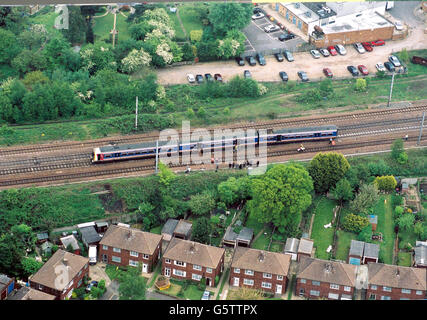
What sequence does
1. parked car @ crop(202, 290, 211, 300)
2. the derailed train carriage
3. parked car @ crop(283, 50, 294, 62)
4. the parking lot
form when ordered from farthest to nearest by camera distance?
the parking lot → parked car @ crop(283, 50, 294, 62) → the derailed train carriage → parked car @ crop(202, 290, 211, 300)

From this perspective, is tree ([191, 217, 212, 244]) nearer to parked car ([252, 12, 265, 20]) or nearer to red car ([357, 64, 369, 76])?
red car ([357, 64, 369, 76])

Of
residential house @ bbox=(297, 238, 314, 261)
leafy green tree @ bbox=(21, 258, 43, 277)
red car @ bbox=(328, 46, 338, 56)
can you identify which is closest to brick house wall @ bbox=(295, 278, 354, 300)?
residential house @ bbox=(297, 238, 314, 261)

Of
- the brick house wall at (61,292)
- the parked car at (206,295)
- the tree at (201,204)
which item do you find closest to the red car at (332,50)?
the tree at (201,204)

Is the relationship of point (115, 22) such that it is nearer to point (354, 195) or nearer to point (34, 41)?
point (34, 41)

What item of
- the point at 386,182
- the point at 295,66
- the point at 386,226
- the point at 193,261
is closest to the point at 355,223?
the point at 386,226

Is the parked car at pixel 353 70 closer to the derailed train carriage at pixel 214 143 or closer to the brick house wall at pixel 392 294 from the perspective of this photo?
the derailed train carriage at pixel 214 143

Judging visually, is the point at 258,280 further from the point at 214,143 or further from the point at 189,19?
the point at 189,19

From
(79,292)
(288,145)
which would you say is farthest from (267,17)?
(79,292)
